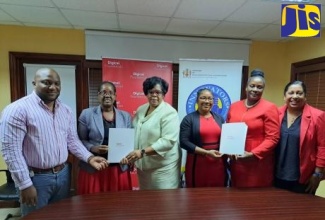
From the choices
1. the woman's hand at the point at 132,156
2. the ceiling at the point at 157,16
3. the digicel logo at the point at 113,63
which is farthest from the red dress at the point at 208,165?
the digicel logo at the point at 113,63

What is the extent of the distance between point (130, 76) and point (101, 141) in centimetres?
163

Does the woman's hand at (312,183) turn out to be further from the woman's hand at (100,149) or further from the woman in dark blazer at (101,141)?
the woman's hand at (100,149)

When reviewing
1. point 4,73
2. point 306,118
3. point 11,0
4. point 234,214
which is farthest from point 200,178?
point 4,73

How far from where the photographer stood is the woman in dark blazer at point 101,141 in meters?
1.85

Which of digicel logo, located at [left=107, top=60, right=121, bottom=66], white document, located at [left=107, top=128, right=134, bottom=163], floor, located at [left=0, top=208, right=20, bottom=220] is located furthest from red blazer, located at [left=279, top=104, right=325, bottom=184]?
floor, located at [left=0, top=208, right=20, bottom=220]

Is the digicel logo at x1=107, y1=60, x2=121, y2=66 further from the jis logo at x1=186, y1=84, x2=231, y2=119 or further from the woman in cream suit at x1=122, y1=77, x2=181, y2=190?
the woman in cream suit at x1=122, y1=77, x2=181, y2=190

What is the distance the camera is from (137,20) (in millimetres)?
2857

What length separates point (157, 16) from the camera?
270cm

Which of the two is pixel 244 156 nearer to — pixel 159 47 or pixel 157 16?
pixel 157 16

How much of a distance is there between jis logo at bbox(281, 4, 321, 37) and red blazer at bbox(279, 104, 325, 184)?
64 centimetres

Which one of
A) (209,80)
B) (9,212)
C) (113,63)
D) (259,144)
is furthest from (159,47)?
(9,212)

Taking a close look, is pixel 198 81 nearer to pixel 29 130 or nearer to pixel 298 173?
pixel 298 173

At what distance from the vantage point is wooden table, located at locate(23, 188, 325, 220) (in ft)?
4.04

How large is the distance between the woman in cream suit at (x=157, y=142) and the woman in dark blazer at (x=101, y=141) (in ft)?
0.52
